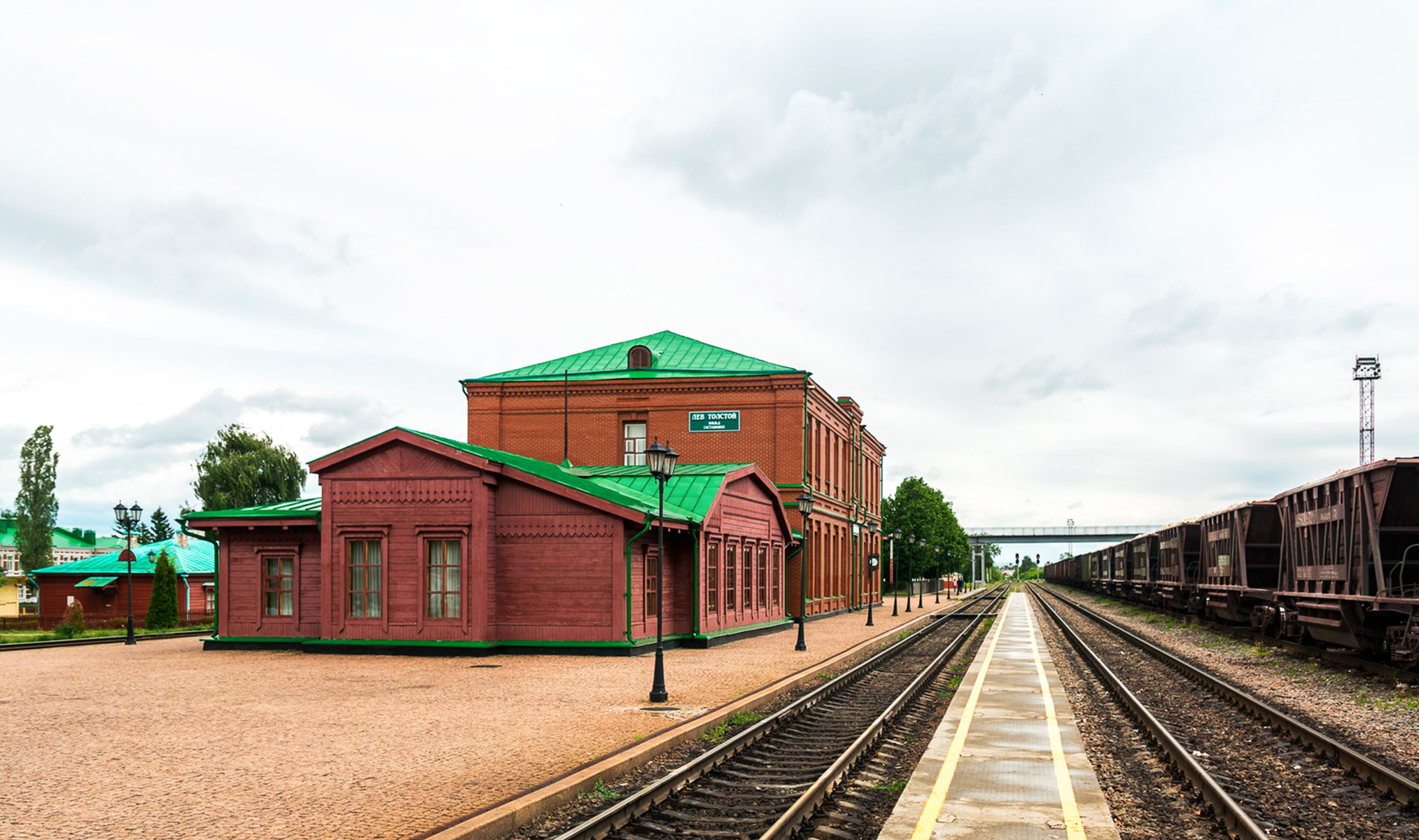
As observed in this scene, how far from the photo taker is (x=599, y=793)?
9.29 m

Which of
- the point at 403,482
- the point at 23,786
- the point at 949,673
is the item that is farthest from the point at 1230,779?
the point at 403,482

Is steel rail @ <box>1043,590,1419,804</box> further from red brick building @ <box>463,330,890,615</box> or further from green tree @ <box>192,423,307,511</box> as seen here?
green tree @ <box>192,423,307,511</box>

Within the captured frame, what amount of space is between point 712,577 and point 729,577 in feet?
5.27

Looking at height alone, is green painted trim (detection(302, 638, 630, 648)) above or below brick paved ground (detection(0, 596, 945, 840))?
below

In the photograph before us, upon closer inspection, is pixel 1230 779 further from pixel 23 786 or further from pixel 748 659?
pixel 748 659

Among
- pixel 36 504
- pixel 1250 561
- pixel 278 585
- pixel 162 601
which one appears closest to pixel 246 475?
pixel 36 504

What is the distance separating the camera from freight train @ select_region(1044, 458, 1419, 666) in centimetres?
1741

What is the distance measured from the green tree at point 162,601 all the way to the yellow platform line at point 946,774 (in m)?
30.7

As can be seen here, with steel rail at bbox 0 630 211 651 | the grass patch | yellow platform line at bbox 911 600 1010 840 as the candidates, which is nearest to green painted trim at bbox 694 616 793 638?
yellow platform line at bbox 911 600 1010 840

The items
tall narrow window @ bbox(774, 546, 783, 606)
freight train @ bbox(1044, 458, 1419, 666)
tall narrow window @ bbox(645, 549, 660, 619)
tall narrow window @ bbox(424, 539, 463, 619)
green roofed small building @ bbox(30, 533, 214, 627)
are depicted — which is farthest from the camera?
green roofed small building @ bbox(30, 533, 214, 627)

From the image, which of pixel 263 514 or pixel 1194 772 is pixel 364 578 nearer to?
pixel 263 514

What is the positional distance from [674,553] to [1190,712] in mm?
13928

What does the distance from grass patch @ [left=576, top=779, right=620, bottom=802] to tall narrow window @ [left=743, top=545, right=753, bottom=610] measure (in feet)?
68.5

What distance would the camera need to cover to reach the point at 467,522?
23094 mm
